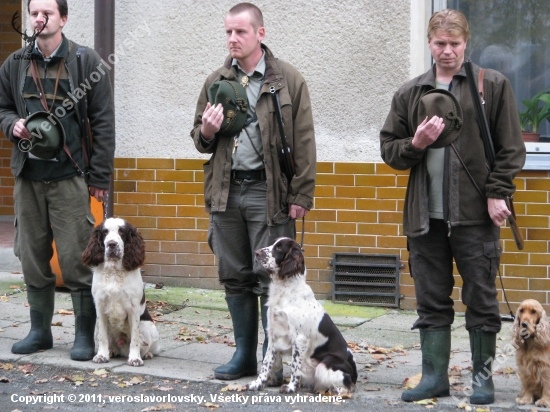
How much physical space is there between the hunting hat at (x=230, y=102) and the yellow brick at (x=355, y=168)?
270 centimetres

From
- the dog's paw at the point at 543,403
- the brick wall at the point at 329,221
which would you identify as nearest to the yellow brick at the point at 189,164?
the brick wall at the point at 329,221

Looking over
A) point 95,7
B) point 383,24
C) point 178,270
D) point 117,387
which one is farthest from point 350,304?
point 95,7

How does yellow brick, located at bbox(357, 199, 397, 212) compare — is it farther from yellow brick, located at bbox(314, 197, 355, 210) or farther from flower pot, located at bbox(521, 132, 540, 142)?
flower pot, located at bbox(521, 132, 540, 142)

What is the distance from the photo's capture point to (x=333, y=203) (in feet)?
26.2

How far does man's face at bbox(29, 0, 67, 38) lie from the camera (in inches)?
229

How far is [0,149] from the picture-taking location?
11.9 m

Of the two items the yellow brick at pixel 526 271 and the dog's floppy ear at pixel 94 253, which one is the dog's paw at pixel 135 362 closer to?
the dog's floppy ear at pixel 94 253

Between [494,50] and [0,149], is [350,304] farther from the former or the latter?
[0,149]

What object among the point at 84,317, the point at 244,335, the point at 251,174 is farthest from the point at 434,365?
the point at 84,317

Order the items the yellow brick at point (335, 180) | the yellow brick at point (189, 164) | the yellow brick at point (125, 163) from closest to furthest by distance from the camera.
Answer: the yellow brick at point (335, 180)
the yellow brick at point (189, 164)
the yellow brick at point (125, 163)

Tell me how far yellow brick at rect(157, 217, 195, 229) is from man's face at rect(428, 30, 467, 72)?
4.03m

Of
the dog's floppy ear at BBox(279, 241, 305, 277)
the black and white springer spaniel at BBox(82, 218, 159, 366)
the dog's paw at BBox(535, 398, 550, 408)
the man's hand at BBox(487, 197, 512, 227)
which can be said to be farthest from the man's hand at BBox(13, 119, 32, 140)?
the dog's paw at BBox(535, 398, 550, 408)

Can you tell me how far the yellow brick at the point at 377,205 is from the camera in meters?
7.80

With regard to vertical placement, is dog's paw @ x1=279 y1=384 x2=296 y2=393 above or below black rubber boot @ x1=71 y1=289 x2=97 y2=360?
below
